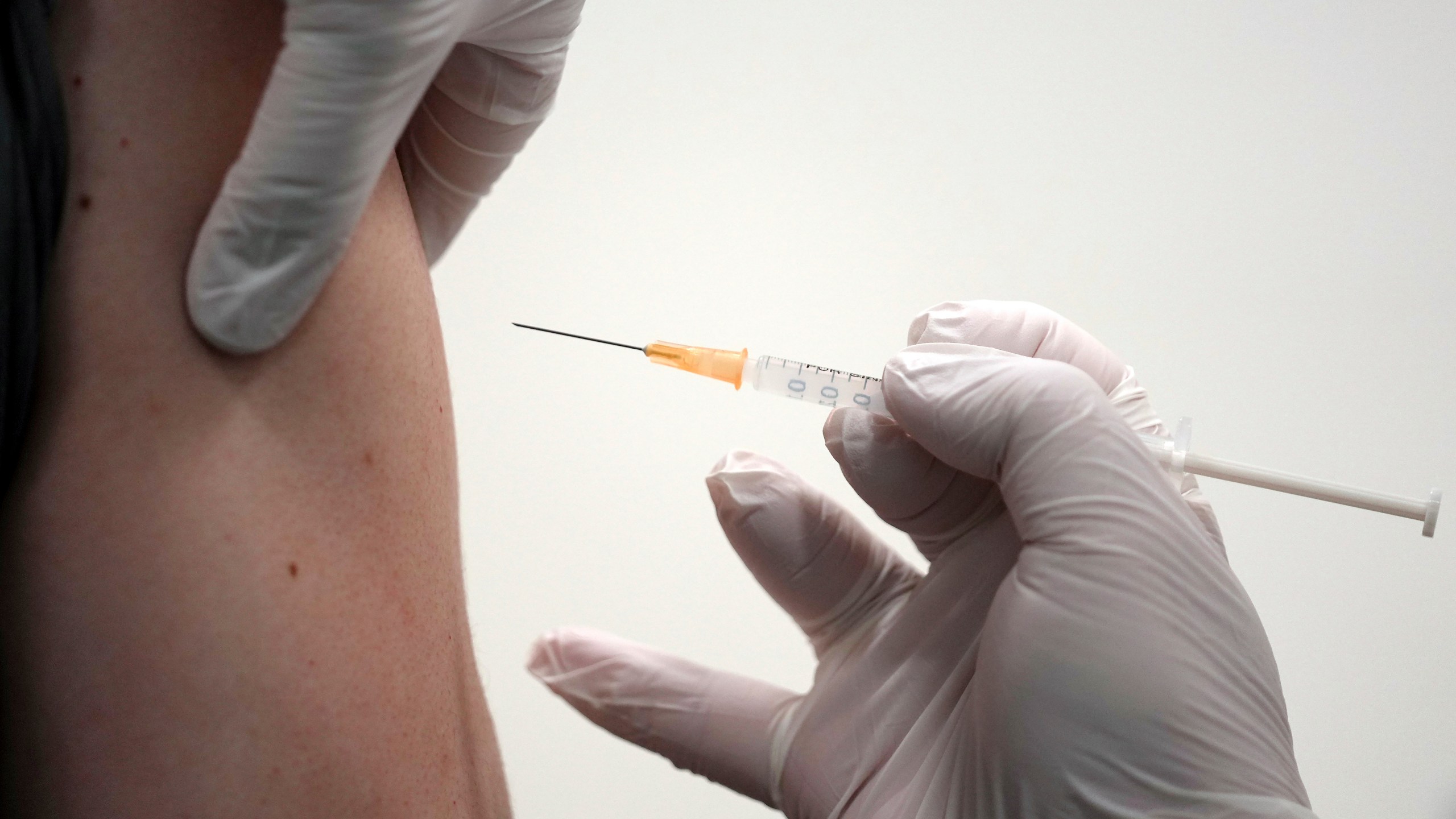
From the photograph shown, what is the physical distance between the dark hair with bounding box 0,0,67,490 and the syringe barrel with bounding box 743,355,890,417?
2.29 feet

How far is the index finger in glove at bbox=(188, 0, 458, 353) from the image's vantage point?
0.66 metres

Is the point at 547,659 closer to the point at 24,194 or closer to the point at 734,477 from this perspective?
the point at 734,477

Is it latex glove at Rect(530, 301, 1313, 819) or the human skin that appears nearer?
the human skin

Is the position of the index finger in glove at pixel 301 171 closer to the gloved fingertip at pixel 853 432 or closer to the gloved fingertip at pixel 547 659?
the gloved fingertip at pixel 853 432

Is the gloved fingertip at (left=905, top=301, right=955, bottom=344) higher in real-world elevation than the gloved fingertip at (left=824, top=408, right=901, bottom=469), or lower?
higher

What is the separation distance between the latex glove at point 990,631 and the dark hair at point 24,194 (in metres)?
0.76

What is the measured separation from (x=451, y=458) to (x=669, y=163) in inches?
43.7

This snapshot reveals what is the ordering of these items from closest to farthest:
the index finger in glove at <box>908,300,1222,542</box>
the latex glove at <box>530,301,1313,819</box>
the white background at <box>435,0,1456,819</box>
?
the latex glove at <box>530,301,1313,819</box> < the index finger in glove at <box>908,300,1222,542</box> < the white background at <box>435,0,1456,819</box>

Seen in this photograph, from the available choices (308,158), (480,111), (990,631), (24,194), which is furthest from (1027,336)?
(24,194)

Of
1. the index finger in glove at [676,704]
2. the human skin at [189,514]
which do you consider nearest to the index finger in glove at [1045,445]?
the index finger in glove at [676,704]

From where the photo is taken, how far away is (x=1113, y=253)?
1717 millimetres

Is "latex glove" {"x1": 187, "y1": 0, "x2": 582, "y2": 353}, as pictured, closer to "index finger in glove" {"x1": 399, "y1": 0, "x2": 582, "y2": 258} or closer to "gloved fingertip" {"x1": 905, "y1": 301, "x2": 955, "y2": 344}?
"index finger in glove" {"x1": 399, "y1": 0, "x2": 582, "y2": 258}

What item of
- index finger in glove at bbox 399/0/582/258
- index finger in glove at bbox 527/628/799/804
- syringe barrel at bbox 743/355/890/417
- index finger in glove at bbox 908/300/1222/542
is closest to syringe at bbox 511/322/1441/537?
syringe barrel at bbox 743/355/890/417

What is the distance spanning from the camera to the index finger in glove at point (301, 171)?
656mm
